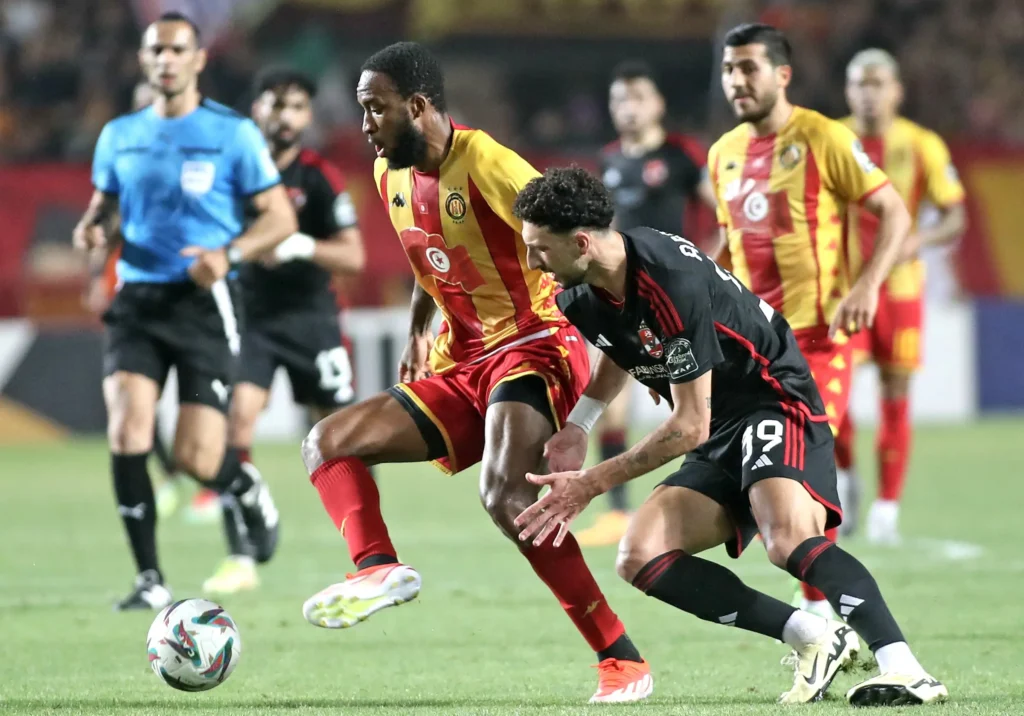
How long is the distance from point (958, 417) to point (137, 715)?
1381 centimetres

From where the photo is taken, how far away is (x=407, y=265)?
56.2ft

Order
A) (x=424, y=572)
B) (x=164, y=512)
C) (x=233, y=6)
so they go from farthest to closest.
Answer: (x=233, y=6)
(x=164, y=512)
(x=424, y=572)

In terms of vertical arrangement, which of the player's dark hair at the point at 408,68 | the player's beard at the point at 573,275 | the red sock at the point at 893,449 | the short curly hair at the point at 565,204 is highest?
the player's dark hair at the point at 408,68

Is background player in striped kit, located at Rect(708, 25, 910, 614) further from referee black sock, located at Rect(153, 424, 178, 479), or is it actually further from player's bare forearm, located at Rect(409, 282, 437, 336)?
referee black sock, located at Rect(153, 424, 178, 479)

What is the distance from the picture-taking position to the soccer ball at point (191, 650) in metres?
4.95

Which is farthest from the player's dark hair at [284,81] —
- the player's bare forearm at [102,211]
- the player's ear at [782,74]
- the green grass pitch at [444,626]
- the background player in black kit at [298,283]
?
the player's ear at [782,74]

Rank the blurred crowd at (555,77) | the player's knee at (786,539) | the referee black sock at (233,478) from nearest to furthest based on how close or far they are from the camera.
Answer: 1. the player's knee at (786,539)
2. the referee black sock at (233,478)
3. the blurred crowd at (555,77)

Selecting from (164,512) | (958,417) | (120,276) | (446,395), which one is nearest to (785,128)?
(446,395)

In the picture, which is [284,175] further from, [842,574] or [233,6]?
[233,6]

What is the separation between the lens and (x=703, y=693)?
5.11 meters

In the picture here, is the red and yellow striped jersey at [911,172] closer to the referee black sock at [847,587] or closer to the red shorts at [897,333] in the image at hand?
the red shorts at [897,333]

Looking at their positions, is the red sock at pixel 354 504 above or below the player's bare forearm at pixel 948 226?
below

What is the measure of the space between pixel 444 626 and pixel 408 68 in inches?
95.3

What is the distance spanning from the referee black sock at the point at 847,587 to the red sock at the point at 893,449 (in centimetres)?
442
